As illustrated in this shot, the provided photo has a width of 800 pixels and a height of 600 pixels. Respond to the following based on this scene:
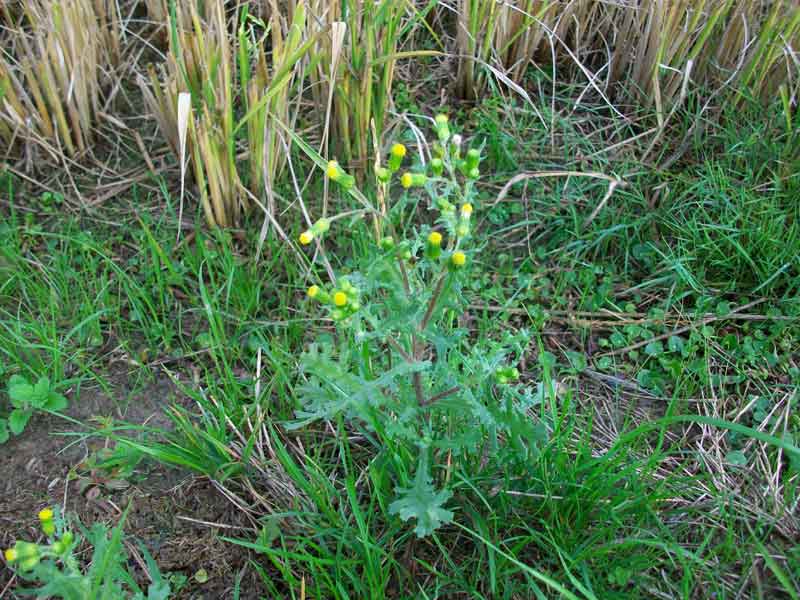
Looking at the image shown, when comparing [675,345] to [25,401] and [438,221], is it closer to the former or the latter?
[438,221]

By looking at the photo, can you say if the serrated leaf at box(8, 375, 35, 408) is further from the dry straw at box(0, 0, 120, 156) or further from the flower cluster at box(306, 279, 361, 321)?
the flower cluster at box(306, 279, 361, 321)

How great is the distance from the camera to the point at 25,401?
192 centimetres

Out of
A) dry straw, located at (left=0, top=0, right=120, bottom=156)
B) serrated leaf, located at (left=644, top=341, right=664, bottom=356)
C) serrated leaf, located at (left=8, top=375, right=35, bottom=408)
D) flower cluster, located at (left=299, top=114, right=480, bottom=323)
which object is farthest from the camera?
dry straw, located at (left=0, top=0, right=120, bottom=156)

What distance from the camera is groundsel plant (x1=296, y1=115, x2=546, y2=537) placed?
4.46 ft

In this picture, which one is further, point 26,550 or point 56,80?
point 56,80

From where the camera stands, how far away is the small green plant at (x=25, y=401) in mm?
1900

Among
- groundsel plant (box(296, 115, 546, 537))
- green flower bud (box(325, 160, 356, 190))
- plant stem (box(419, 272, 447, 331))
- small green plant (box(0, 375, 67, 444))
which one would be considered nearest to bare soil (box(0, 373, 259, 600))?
small green plant (box(0, 375, 67, 444))

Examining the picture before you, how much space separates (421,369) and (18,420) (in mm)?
1190

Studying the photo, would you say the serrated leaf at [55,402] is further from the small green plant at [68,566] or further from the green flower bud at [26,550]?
the green flower bud at [26,550]

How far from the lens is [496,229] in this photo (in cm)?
239

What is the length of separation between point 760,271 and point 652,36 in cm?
91

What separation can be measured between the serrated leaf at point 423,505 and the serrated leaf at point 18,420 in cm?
104

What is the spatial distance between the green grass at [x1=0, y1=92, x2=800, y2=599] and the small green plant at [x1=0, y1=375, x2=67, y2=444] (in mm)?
47

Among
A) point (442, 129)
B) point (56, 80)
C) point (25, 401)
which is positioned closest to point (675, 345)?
point (442, 129)
